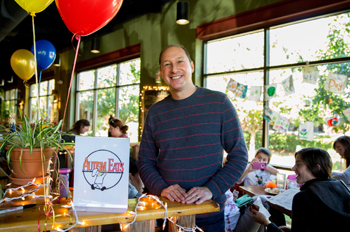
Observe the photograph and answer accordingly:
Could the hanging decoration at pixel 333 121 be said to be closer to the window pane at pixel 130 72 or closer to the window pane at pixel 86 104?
the window pane at pixel 130 72

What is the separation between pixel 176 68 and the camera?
4.32 feet

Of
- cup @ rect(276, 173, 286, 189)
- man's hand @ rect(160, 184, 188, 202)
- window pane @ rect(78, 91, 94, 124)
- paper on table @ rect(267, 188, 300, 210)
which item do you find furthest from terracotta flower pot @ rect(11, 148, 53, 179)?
window pane @ rect(78, 91, 94, 124)

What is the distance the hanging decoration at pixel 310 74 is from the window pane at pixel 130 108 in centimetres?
378

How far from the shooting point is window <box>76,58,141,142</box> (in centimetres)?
661

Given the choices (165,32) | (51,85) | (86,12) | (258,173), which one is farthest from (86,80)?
(86,12)

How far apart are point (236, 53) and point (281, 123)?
1.47 m

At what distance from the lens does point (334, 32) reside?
3623mm

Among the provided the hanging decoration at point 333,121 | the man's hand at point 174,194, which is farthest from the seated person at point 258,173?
the man's hand at point 174,194

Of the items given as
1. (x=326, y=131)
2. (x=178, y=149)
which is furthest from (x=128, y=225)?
(x=326, y=131)

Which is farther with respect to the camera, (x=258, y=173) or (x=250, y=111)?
(x=250, y=111)

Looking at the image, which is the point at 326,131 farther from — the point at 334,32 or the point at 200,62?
the point at 200,62

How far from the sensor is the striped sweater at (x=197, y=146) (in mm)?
1254

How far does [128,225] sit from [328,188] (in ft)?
4.32

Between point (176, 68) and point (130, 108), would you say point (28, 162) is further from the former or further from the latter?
point (130, 108)
